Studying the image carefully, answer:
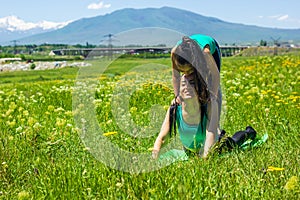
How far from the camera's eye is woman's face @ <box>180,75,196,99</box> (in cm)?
423

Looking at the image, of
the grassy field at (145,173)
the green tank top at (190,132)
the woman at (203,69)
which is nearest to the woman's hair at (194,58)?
the woman at (203,69)

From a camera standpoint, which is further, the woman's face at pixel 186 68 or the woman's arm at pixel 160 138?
the woman's arm at pixel 160 138

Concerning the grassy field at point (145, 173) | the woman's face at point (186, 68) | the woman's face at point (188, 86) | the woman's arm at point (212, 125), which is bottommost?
the grassy field at point (145, 173)

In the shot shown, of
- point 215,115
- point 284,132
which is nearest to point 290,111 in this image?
point 284,132

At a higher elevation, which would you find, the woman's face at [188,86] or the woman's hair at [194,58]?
the woman's hair at [194,58]

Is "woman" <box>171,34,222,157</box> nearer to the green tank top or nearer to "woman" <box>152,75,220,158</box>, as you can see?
"woman" <box>152,75,220,158</box>

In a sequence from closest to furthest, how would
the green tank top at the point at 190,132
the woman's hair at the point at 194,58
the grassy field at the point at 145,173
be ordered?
the grassy field at the point at 145,173
the woman's hair at the point at 194,58
the green tank top at the point at 190,132

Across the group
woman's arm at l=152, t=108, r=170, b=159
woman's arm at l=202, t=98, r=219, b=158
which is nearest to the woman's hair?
woman's arm at l=202, t=98, r=219, b=158

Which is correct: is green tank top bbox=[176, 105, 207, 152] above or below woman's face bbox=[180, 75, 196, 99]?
below

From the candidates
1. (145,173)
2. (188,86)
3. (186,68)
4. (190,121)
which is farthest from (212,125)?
(145,173)

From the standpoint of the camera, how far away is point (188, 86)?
Result: 13.9 feet

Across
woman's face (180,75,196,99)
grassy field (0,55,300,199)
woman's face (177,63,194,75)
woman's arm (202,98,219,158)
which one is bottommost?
grassy field (0,55,300,199)

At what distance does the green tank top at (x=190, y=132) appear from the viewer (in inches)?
174

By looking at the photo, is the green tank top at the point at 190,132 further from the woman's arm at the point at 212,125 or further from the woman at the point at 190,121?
the woman's arm at the point at 212,125
